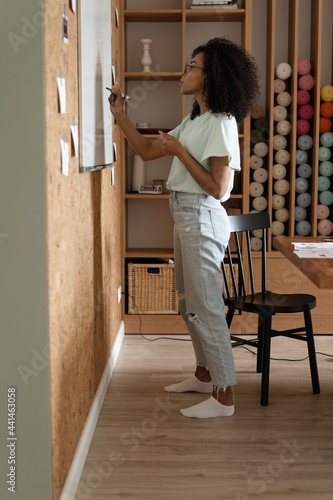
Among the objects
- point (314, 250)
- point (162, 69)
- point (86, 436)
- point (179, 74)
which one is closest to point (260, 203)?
point (179, 74)

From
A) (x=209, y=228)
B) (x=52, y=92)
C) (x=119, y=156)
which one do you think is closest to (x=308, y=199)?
(x=119, y=156)

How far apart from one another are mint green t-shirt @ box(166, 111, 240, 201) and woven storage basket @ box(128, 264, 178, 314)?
4.70 ft

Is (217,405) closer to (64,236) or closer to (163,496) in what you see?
(163,496)

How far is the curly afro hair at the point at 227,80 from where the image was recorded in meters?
3.00

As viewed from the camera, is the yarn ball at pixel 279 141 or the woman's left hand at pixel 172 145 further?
the yarn ball at pixel 279 141

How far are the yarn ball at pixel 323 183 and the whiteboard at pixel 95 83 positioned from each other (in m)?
1.53

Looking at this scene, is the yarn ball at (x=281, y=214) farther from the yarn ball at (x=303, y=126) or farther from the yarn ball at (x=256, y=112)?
the yarn ball at (x=256, y=112)

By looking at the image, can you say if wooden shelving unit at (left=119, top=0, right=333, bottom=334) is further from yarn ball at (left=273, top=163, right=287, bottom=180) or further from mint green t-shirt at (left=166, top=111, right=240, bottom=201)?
mint green t-shirt at (left=166, top=111, right=240, bottom=201)

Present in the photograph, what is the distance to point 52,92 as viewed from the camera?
2039 mm

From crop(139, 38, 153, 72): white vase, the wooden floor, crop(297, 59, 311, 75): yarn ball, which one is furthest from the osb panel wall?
crop(297, 59, 311, 75): yarn ball

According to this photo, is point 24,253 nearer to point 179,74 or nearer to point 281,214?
point 179,74

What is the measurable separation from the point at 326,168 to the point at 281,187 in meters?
0.30

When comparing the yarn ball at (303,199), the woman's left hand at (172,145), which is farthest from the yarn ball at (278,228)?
the woman's left hand at (172,145)

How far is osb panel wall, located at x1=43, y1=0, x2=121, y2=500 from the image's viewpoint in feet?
6.80
